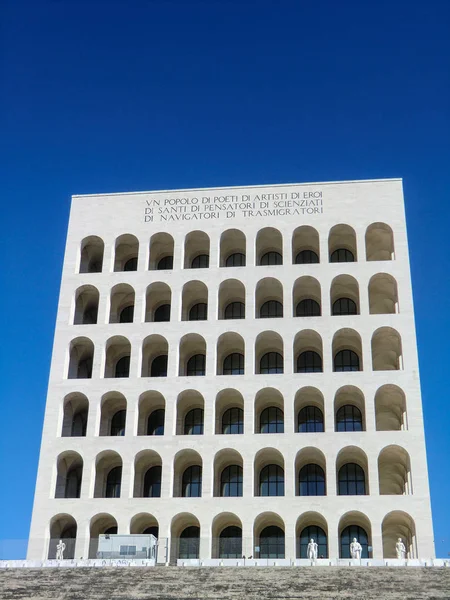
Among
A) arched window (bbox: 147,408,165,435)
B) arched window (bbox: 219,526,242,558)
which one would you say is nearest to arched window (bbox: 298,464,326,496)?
arched window (bbox: 219,526,242,558)

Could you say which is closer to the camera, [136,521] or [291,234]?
[136,521]

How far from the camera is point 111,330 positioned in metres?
49.5

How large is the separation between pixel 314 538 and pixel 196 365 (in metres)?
11.5

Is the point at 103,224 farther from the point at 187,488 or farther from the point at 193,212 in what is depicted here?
the point at 187,488

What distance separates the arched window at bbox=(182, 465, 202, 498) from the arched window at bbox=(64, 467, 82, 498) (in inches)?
249

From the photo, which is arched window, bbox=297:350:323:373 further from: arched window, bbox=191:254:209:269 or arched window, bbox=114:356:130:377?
arched window, bbox=114:356:130:377

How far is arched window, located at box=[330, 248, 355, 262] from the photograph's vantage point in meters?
52.2

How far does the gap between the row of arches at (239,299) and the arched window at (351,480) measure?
882 centimetres

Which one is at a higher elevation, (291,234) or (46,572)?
(291,234)

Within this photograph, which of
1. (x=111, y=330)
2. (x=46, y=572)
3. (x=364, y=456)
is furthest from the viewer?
(x=111, y=330)

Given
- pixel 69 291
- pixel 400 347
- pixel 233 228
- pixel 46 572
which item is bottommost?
pixel 46 572

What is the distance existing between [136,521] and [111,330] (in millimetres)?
10424

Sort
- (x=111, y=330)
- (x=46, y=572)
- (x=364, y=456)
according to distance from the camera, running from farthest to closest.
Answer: (x=111, y=330), (x=364, y=456), (x=46, y=572)

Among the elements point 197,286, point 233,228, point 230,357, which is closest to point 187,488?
point 230,357
